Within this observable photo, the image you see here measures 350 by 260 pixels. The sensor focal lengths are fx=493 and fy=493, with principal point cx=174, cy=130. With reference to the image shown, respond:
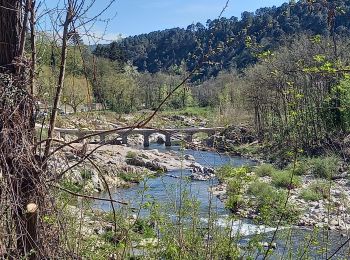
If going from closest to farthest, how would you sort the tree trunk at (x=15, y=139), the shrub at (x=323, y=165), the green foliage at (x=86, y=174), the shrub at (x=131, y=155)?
1. the tree trunk at (x=15, y=139)
2. the green foliage at (x=86, y=174)
3. the shrub at (x=323, y=165)
4. the shrub at (x=131, y=155)

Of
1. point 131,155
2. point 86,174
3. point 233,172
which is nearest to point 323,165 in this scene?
point 131,155

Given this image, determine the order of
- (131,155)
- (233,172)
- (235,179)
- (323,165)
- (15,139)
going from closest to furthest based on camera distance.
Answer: (15,139)
(233,172)
(235,179)
(323,165)
(131,155)

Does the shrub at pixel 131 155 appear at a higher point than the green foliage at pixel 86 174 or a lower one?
lower

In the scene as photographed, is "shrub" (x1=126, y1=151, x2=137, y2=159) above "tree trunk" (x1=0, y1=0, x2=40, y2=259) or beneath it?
beneath

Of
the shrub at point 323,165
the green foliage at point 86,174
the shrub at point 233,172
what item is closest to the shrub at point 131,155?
the shrub at point 323,165

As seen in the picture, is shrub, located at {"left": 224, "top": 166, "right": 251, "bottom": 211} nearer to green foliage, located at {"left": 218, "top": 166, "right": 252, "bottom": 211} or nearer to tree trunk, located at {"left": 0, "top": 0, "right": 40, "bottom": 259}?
green foliage, located at {"left": 218, "top": 166, "right": 252, "bottom": 211}

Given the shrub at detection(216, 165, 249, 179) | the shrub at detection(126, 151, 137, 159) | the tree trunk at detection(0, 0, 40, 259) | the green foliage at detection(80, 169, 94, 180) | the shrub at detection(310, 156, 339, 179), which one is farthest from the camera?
the shrub at detection(126, 151, 137, 159)

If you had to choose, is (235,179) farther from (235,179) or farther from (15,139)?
(15,139)

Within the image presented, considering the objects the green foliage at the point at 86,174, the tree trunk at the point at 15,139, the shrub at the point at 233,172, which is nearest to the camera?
the tree trunk at the point at 15,139

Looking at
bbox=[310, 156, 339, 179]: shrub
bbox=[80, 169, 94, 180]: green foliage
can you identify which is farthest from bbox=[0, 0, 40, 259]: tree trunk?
bbox=[310, 156, 339, 179]: shrub

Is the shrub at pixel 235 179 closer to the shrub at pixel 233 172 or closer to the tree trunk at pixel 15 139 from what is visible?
the shrub at pixel 233 172

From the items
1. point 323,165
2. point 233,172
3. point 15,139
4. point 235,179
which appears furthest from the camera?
point 323,165

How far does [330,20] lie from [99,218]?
2342mm

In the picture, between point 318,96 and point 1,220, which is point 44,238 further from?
point 318,96
